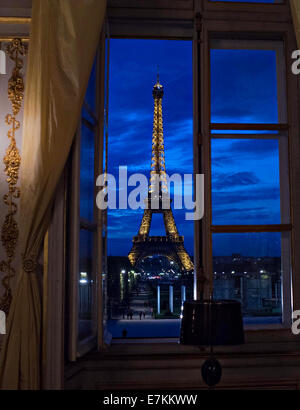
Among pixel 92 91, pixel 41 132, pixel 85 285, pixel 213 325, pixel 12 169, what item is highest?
pixel 92 91

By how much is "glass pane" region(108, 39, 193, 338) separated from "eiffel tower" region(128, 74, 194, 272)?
2.67 metres

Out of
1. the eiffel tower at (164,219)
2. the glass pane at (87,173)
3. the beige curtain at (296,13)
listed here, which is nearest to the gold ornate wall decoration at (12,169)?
the glass pane at (87,173)

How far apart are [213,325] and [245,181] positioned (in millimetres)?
1028

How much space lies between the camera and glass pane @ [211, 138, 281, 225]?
2.35 metres

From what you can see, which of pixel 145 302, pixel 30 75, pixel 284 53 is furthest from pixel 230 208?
pixel 145 302

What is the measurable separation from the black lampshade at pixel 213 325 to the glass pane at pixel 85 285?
1.62 feet

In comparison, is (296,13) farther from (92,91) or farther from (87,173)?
(87,173)

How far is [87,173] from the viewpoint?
2.10 meters

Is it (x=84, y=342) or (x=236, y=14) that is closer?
(x=84, y=342)

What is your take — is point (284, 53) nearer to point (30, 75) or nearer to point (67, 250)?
point (30, 75)

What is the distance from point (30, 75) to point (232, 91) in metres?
1.08

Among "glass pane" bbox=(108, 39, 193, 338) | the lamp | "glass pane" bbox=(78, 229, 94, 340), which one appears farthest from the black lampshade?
"glass pane" bbox=(108, 39, 193, 338)

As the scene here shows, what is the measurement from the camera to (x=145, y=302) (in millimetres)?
3730

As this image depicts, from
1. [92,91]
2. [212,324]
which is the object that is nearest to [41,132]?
[92,91]
